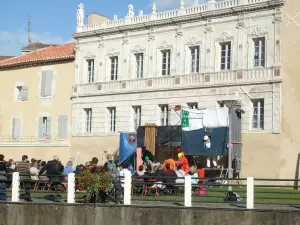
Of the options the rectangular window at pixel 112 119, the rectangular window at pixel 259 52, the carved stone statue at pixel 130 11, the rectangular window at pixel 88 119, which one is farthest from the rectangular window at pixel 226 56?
the rectangular window at pixel 88 119

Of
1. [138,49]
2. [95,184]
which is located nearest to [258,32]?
[138,49]

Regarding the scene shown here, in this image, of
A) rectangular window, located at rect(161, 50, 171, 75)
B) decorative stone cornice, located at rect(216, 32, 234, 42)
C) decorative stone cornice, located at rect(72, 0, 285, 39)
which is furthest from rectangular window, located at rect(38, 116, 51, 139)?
decorative stone cornice, located at rect(216, 32, 234, 42)

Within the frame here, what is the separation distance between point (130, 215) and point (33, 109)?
23.9 metres

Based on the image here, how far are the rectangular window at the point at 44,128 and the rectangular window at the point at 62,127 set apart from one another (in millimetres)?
803

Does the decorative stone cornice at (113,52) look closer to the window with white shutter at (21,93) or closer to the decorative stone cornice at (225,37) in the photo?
the decorative stone cornice at (225,37)

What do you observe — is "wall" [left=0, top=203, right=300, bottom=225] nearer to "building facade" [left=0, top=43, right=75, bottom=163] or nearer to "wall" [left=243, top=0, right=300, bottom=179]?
"wall" [left=243, top=0, right=300, bottom=179]

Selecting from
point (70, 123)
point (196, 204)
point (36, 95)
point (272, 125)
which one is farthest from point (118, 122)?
point (196, 204)

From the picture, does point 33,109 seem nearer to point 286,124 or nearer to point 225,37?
point 225,37

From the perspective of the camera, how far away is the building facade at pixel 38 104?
38.8 meters

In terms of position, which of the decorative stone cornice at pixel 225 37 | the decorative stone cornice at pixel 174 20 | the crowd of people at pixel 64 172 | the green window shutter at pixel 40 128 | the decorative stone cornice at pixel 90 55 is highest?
the decorative stone cornice at pixel 174 20

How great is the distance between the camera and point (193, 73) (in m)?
33.0

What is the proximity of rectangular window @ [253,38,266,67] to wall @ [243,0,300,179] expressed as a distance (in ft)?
3.74

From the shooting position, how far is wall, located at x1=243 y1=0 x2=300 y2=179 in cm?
2934

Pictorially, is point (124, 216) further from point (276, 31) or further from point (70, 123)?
point (70, 123)
